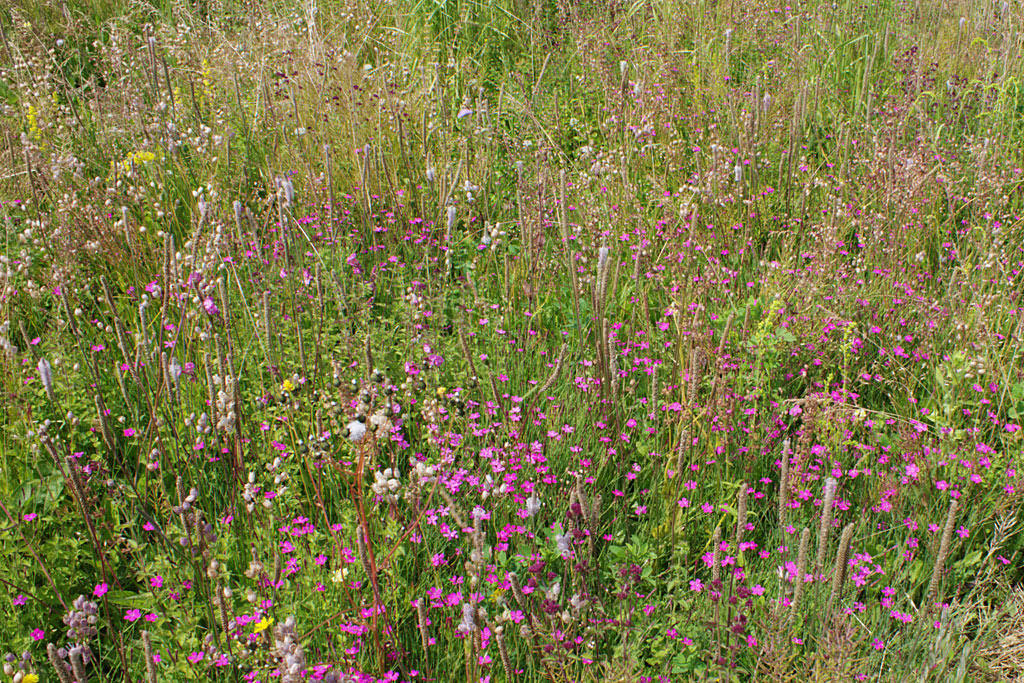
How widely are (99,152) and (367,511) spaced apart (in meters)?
2.99

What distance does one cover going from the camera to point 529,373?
8.48 feet

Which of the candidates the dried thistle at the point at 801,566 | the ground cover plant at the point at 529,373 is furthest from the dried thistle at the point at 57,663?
the dried thistle at the point at 801,566

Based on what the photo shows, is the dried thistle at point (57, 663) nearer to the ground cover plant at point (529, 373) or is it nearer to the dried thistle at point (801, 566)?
the ground cover plant at point (529, 373)

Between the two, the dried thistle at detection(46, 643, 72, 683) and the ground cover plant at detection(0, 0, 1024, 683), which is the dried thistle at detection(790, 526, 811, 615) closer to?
the ground cover plant at detection(0, 0, 1024, 683)

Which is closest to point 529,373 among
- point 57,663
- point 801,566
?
point 801,566

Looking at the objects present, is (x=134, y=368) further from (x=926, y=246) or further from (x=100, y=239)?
(x=926, y=246)

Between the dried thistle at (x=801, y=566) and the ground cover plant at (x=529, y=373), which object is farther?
the ground cover plant at (x=529, y=373)

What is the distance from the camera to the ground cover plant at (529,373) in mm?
1665

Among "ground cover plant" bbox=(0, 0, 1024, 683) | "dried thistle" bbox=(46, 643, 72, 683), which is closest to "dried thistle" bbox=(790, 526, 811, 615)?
"ground cover plant" bbox=(0, 0, 1024, 683)

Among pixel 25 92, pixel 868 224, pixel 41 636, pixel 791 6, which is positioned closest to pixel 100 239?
pixel 25 92

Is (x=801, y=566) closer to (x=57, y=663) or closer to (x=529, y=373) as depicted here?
(x=57, y=663)

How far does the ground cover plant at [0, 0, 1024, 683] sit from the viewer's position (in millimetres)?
1665

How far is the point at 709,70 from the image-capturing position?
4461mm

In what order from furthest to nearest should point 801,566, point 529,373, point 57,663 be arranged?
point 529,373
point 801,566
point 57,663
